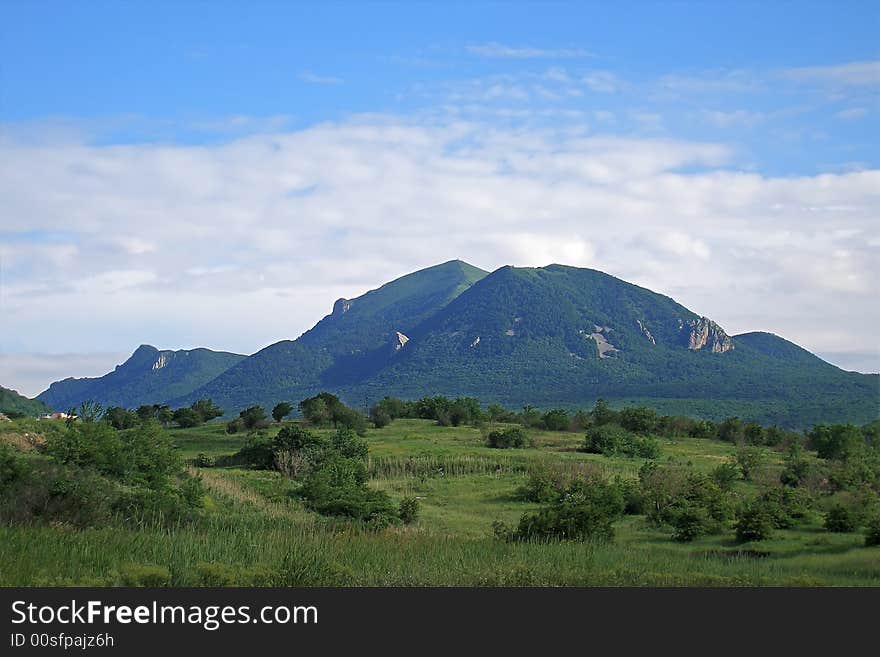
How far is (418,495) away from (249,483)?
249 inches

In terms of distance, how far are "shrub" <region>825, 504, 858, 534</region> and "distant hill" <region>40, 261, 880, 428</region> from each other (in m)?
74.0

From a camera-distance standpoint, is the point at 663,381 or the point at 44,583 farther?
the point at 663,381

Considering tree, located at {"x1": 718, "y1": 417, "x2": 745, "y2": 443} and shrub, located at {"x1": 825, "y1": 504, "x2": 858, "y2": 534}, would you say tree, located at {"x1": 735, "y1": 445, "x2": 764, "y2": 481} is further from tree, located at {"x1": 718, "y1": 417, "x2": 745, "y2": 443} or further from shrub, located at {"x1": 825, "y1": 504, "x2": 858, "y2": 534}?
tree, located at {"x1": 718, "y1": 417, "x2": 745, "y2": 443}

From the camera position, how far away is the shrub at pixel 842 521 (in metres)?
18.7

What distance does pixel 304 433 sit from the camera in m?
37.2

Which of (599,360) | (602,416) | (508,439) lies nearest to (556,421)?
(602,416)

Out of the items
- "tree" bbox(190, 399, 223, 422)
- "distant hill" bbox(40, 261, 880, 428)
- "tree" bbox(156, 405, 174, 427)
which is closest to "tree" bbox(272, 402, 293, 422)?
"tree" bbox(190, 399, 223, 422)

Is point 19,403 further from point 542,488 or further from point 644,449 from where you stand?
point 542,488

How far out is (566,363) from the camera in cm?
14575

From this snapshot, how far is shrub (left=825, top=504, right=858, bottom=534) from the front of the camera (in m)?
18.7

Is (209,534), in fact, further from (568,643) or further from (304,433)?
(304,433)

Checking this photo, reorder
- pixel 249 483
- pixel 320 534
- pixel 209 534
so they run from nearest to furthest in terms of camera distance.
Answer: pixel 209 534
pixel 320 534
pixel 249 483

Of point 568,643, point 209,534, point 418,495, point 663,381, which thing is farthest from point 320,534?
point 663,381

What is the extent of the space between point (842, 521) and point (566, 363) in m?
128
